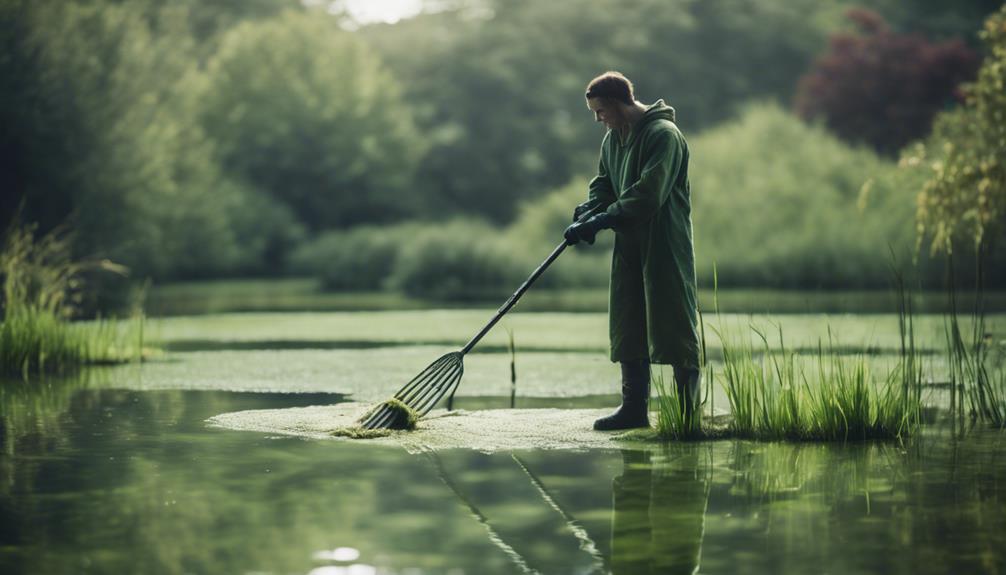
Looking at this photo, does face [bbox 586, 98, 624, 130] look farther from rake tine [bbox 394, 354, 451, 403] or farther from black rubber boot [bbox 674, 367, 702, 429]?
rake tine [bbox 394, 354, 451, 403]

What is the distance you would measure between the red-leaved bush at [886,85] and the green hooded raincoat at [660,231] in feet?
94.5

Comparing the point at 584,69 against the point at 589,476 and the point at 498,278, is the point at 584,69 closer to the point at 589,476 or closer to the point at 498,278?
the point at 498,278

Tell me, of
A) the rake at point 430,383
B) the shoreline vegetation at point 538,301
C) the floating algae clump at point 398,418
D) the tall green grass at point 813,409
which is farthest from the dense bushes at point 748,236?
the floating algae clump at point 398,418

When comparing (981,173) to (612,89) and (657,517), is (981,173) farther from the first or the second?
A: (657,517)

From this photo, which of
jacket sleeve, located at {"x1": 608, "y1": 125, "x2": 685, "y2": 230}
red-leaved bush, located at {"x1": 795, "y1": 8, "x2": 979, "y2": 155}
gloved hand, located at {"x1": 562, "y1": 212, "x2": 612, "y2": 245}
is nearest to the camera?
jacket sleeve, located at {"x1": 608, "y1": 125, "x2": 685, "y2": 230}

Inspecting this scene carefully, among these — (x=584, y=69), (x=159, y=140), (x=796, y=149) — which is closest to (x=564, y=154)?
(x=584, y=69)

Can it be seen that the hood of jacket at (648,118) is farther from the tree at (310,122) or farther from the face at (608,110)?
the tree at (310,122)

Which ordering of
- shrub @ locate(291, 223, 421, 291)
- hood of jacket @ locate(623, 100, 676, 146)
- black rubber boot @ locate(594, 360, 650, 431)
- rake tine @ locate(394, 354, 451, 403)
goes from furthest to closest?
shrub @ locate(291, 223, 421, 291) < rake tine @ locate(394, 354, 451, 403) < black rubber boot @ locate(594, 360, 650, 431) < hood of jacket @ locate(623, 100, 676, 146)

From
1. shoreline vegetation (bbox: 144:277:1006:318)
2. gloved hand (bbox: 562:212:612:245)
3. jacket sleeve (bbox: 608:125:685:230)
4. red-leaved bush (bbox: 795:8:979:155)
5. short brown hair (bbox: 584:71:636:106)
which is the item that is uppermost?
red-leaved bush (bbox: 795:8:979:155)

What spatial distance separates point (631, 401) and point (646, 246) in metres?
0.85

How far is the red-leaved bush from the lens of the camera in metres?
34.7

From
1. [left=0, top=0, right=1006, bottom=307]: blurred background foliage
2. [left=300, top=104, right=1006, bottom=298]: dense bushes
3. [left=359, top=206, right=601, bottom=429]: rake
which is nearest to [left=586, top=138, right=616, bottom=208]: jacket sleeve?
[left=359, top=206, right=601, bottom=429]: rake

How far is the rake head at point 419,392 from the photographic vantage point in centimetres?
730

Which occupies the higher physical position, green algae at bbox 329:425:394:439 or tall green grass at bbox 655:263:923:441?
tall green grass at bbox 655:263:923:441
